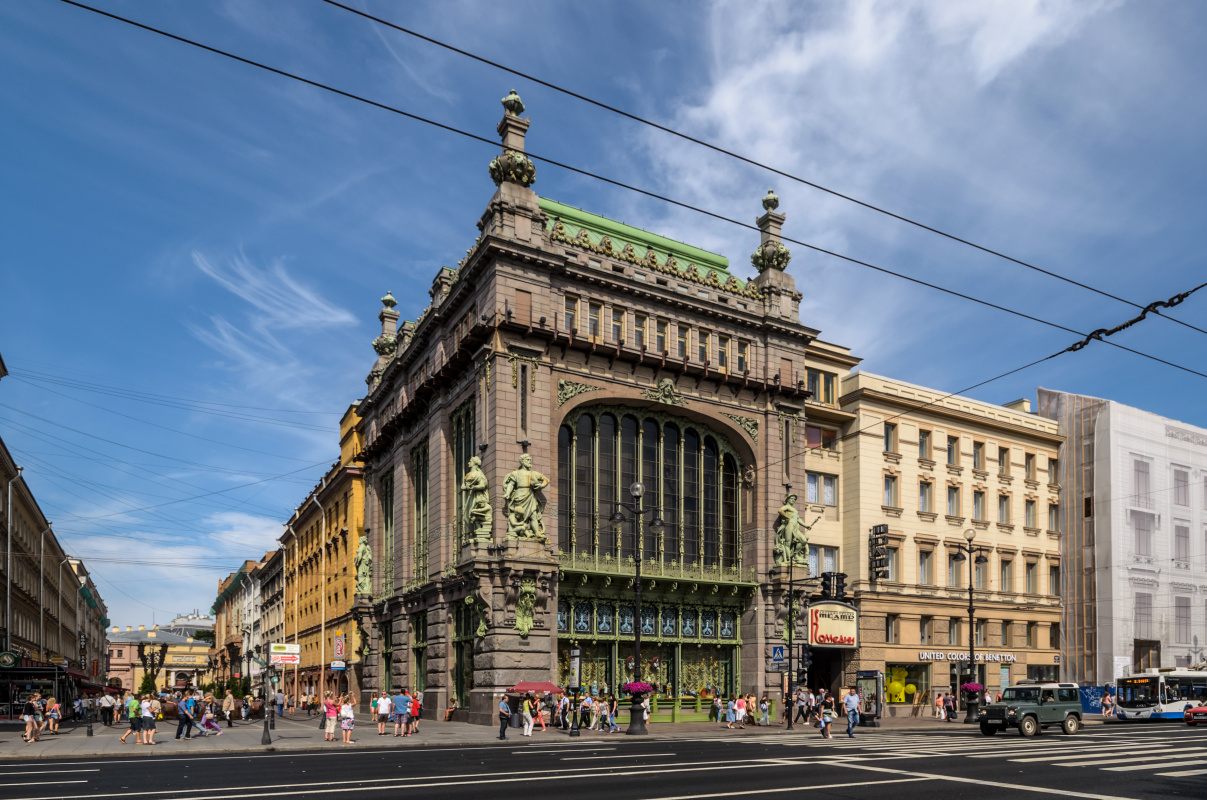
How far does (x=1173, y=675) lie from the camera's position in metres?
50.3

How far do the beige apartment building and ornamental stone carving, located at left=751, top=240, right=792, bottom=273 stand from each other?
871 cm

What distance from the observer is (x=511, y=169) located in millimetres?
42344

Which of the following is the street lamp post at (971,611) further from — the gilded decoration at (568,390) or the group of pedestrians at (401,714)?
the group of pedestrians at (401,714)

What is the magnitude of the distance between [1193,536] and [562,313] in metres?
Answer: 49.6

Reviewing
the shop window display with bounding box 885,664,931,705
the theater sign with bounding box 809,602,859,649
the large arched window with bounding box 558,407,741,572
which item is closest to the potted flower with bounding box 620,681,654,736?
the large arched window with bounding box 558,407,741,572

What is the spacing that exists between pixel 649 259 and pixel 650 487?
10461 mm

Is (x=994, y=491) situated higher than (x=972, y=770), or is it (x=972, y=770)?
(x=994, y=491)

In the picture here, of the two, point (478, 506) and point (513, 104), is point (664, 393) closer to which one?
point (478, 506)

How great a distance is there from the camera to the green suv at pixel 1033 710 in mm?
35125

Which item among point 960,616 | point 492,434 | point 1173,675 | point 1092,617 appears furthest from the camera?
point 1092,617

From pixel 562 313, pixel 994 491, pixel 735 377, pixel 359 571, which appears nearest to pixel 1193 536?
pixel 994 491

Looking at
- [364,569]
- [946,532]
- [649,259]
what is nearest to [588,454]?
[649,259]

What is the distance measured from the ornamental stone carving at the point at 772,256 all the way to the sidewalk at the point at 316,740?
866 inches

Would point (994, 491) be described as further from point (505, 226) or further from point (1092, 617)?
point (505, 226)
